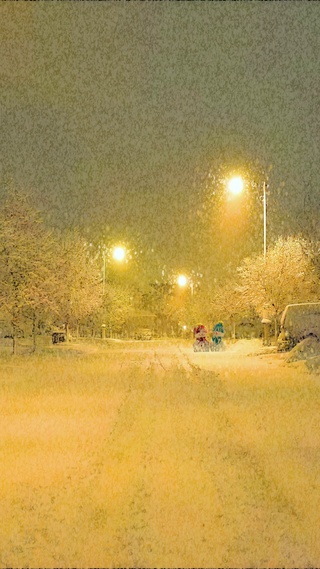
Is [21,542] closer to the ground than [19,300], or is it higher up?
closer to the ground

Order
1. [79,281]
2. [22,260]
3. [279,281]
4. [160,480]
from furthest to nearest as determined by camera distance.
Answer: [79,281]
[279,281]
[22,260]
[160,480]

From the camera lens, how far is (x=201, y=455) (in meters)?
8.23

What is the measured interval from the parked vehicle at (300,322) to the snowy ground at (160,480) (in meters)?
13.5

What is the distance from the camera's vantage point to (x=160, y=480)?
6961 mm

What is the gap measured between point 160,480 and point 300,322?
73.8 feet

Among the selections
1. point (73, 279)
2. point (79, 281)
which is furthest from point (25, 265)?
point (79, 281)

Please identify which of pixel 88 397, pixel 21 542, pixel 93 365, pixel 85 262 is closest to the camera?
pixel 21 542

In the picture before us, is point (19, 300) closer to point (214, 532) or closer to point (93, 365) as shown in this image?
point (93, 365)

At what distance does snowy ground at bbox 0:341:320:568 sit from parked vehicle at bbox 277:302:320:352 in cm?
1354

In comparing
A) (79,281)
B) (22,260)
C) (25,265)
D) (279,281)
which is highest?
(79,281)

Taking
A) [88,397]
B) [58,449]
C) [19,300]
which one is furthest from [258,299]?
[58,449]

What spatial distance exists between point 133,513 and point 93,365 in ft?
67.4

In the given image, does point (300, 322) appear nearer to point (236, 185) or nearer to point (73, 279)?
point (236, 185)

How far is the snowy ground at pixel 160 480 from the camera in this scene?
16.0 feet
